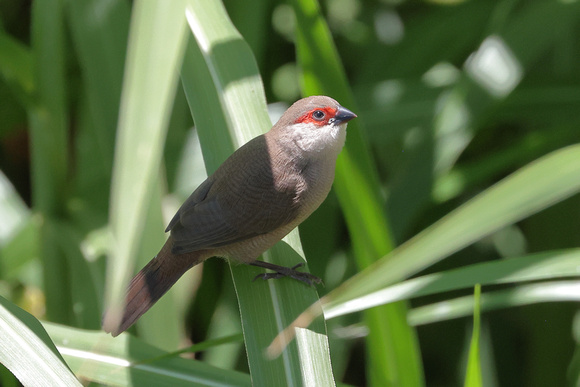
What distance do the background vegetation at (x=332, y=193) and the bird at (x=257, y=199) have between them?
84 mm

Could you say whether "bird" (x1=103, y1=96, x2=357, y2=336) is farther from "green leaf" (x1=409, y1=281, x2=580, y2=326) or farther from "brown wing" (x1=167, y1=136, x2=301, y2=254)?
"green leaf" (x1=409, y1=281, x2=580, y2=326)

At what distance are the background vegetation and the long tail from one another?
113mm

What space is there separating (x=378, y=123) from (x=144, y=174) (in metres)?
1.87

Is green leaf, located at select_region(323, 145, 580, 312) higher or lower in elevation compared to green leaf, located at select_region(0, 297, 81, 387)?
higher

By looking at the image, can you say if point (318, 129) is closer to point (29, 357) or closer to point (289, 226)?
point (289, 226)

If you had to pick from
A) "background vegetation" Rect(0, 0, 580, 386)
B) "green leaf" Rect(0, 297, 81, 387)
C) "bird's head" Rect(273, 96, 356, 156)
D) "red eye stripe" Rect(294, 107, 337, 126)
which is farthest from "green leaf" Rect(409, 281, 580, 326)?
"green leaf" Rect(0, 297, 81, 387)

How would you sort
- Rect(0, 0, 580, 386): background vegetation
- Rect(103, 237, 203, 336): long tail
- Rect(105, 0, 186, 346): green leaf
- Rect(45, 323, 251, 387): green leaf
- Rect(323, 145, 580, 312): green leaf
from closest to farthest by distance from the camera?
Rect(105, 0, 186, 346): green leaf → Rect(323, 145, 580, 312): green leaf → Rect(0, 0, 580, 386): background vegetation → Rect(45, 323, 251, 387): green leaf → Rect(103, 237, 203, 336): long tail

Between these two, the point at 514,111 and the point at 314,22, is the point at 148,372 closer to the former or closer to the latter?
the point at 314,22

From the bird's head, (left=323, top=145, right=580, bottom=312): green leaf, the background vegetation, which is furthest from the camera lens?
the bird's head

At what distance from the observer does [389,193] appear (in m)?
2.53

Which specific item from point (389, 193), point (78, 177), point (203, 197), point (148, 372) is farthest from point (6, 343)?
point (389, 193)

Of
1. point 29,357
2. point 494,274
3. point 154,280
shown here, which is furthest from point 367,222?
point 29,357

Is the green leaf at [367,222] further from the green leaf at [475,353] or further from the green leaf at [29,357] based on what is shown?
the green leaf at [29,357]

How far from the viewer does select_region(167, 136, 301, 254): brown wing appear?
1.96 metres
